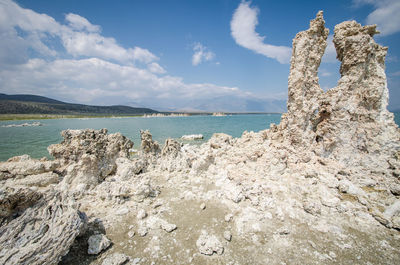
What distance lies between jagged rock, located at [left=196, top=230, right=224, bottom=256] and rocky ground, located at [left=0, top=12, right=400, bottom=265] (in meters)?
0.03

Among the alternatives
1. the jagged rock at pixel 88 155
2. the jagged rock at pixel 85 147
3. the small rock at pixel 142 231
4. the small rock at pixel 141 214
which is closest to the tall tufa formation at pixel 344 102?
the small rock at pixel 141 214

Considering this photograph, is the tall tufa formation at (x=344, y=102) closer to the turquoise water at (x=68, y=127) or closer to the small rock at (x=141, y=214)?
the small rock at (x=141, y=214)

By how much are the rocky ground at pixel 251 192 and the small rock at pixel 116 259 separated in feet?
0.09

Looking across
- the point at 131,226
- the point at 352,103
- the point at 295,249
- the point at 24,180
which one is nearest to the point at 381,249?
the point at 295,249

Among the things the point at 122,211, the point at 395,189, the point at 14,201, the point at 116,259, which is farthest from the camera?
the point at 395,189

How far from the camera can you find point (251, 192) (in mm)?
6270

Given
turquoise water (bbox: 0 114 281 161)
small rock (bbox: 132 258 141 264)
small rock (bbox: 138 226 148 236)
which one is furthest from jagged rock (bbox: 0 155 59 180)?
turquoise water (bbox: 0 114 281 161)

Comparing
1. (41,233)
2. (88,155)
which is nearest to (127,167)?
(88,155)

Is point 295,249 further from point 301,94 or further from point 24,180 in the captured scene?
point 24,180

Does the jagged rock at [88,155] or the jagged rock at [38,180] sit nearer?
the jagged rock at [38,180]

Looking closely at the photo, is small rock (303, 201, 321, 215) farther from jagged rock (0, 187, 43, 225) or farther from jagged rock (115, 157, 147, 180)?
jagged rock (0, 187, 43, 225)

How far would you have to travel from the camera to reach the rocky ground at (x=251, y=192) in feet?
13.0

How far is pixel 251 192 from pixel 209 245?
8.77 feet

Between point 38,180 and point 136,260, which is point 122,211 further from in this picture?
point 38,180
